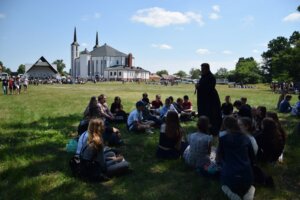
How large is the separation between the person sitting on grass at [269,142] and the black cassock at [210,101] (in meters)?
2.98

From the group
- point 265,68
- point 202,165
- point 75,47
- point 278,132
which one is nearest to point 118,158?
point 202,165

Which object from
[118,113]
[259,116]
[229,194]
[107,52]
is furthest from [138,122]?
[107,52]

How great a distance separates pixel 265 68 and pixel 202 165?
349 ft

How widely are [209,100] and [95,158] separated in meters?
5.15

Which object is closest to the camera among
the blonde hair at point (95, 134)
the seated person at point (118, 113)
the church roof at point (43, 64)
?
the blonde hair at point (95, 134)

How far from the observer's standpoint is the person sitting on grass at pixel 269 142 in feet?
24.1

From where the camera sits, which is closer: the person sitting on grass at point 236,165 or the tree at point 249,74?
the person sitting on grass at point 236,165

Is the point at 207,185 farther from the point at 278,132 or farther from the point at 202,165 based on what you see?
the point at 278,132

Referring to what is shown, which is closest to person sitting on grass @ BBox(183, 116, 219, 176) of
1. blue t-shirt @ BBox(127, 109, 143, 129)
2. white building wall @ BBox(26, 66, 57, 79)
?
blue t-shirt @ BBox(127, 109, 143, 129)

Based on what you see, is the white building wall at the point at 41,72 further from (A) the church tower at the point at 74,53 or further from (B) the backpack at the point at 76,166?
(B) the backpack at the point at 76,166

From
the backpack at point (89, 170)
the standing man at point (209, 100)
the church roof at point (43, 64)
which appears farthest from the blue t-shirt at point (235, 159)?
the church roof at point (43, 64)

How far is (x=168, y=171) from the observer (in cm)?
743

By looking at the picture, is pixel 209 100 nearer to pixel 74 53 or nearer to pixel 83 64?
pixel 83 64

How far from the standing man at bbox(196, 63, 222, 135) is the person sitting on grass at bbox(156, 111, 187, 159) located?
2551 millimetres
